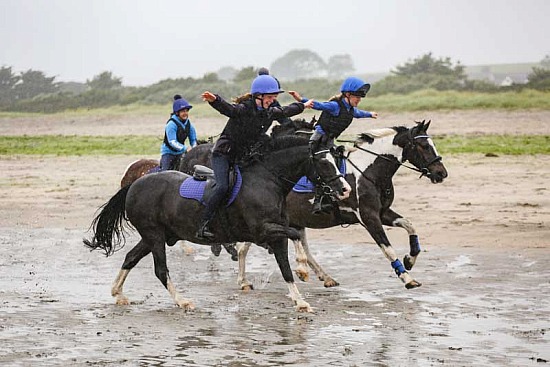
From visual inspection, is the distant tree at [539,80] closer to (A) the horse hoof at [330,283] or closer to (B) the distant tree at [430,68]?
(B) the distant tree at [430,68]

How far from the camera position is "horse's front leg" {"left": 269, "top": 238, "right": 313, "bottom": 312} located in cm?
1102

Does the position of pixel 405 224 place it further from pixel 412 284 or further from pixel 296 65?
pixel 296 65

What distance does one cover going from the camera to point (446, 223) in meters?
17.9

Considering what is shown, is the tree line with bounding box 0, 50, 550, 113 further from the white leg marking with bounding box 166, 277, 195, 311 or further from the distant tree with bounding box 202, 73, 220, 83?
the white leg marking with bounding box 166, 277, 195, 311

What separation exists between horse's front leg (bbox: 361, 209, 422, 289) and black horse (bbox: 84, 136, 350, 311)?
1648 mm

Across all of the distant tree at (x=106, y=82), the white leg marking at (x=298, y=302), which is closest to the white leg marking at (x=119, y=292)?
the white leg marking at (x=298, y=302)

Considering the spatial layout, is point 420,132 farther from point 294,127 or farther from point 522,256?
point 522,256

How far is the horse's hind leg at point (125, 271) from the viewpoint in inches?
464

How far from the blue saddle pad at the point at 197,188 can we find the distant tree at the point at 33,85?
173ft

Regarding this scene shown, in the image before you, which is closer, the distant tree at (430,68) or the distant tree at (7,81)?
the distant tree at (430,68)

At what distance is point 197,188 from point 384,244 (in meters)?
2.38

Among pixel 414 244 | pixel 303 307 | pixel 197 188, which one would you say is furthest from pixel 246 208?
A: pixel 414 244

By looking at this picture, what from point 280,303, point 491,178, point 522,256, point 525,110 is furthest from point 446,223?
point 525,110

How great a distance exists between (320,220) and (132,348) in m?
4.44
